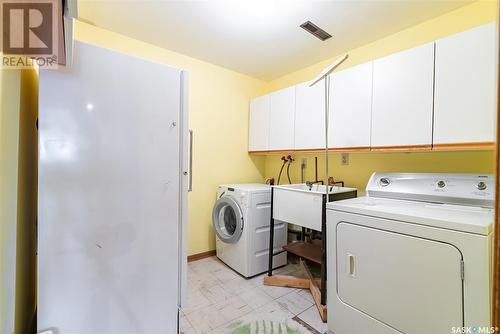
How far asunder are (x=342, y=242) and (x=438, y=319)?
59 cm

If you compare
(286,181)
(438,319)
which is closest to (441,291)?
(438,319)

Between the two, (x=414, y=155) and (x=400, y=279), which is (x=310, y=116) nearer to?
(x=414, y=155)

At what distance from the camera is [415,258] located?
123 cm

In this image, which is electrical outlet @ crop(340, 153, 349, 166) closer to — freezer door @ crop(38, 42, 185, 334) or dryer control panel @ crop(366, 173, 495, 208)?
dryer control panel @ crop(366, 173, 495, 208)

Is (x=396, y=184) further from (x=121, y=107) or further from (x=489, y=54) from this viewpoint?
(x=121, y=107)

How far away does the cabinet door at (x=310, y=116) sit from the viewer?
236 centimetres

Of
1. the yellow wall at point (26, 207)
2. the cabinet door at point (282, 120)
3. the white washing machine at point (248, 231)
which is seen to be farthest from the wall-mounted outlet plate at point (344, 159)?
the yellow wall at point (26, 207)

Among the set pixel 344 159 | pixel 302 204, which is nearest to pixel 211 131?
pixel 302 204

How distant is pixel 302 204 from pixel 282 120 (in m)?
1.17

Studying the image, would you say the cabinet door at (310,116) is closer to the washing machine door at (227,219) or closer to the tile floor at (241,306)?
the washing machine door at (227,219)

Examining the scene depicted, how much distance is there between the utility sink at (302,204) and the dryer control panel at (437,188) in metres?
0.30

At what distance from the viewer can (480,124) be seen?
1417mm

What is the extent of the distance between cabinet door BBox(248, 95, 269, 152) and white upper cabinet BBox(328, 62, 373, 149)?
3.27 ft

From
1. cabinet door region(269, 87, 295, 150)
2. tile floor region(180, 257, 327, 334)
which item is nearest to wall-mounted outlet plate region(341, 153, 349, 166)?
cabinet door region(269, 87, 295, 150)
